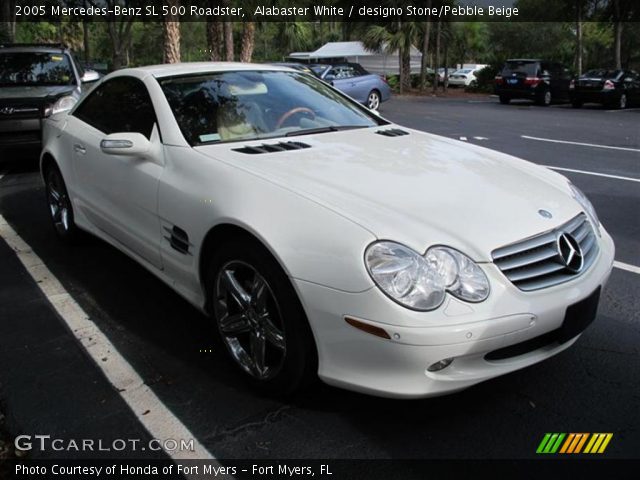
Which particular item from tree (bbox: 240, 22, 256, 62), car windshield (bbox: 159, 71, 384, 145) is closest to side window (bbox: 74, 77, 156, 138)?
car windshield (bbox: 159, 71, 384, 145)

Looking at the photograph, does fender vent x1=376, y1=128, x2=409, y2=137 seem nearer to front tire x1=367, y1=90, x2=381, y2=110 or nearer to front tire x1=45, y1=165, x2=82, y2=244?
front tire x1=45, y1=165, x2=82, y2=244

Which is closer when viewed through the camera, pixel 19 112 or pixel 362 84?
pixel 19 112

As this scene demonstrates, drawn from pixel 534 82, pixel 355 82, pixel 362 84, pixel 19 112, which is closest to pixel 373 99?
pixel 362 84

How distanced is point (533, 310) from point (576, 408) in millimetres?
641

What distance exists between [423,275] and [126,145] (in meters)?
1.86

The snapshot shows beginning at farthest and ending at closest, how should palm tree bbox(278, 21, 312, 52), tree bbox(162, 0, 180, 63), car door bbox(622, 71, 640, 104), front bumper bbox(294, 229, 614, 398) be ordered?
palm tree bbox(278, 21, 312, 52) < car door bbox(622, 71, 640, 104) < tree bbox(162, 0, 180, 63) < front bumper bbox(294, 229, 614, 398)

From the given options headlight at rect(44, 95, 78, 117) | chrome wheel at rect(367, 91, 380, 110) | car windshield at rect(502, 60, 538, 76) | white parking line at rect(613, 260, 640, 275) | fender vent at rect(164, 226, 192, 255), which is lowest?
white parking line at rect(613, 260, 640, 275)

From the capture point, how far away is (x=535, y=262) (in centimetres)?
241

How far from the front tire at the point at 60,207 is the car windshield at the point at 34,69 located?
13.7 ft

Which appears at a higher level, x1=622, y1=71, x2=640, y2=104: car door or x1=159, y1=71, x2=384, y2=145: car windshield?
x1=622, y1=71, x2=640, y2=104: car door

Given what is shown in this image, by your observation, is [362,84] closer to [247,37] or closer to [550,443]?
[247,37]

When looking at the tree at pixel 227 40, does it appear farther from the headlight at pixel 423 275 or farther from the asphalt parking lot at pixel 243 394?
the headlight at pixel 423 275

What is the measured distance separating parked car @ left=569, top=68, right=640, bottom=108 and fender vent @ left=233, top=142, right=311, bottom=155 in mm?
18653

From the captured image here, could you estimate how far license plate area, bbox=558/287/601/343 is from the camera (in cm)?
242
